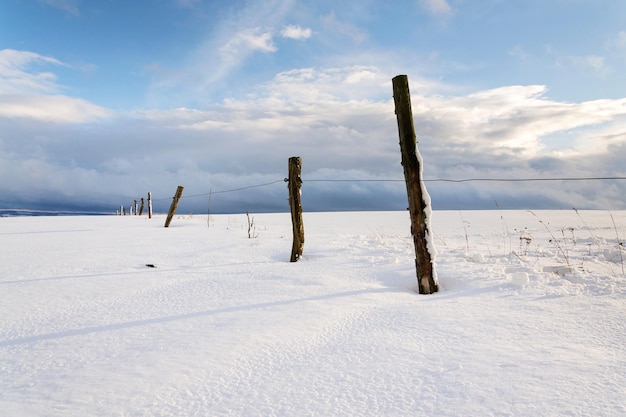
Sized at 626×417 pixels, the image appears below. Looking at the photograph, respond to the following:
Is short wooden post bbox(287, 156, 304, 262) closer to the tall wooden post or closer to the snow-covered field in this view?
the snow-covered field

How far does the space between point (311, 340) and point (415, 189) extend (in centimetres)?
239

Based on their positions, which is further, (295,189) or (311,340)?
(295,189)

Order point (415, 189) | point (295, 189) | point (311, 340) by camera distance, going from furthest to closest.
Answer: point (295, 189), point (415, 189), point (311, 340)

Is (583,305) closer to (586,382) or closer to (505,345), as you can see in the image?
(505,345)

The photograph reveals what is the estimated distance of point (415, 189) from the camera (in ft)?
14.8

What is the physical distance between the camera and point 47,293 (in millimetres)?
4070

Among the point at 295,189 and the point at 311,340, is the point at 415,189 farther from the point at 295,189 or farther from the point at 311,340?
the point at 295,189

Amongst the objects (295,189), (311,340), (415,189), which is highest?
(295,189)

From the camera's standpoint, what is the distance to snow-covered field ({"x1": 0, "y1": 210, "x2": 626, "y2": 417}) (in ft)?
6.46

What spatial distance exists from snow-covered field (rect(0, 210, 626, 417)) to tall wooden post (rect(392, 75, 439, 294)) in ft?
0.97

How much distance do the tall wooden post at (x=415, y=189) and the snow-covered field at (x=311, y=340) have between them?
0.30 meters

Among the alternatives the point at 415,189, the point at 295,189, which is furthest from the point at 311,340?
the point at 295,189

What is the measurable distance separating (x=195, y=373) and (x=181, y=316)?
1.15 metres

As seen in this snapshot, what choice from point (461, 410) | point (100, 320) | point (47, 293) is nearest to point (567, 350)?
point (461, 410)
